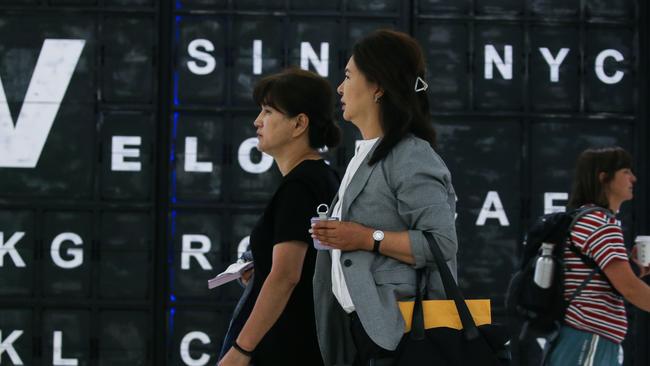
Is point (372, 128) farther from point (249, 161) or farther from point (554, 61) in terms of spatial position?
point (554, 61)

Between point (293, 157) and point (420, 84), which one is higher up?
point (420, 84)

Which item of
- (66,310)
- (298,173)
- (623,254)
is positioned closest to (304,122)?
(298,173)

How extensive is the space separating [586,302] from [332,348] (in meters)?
1.86

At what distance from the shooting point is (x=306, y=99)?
131 inches

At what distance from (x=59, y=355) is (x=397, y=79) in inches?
190

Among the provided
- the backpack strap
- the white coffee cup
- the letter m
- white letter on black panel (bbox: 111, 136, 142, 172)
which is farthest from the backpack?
the letter m

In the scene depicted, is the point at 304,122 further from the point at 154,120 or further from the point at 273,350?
the point at 154,120

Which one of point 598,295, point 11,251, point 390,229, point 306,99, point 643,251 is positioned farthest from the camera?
point 11,251

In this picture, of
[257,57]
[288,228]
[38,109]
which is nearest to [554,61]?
[257,57]

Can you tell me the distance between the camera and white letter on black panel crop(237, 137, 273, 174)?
23.1 ft

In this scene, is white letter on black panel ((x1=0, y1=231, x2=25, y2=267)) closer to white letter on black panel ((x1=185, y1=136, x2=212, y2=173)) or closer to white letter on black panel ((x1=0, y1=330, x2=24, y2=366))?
white letter on black panel ((x1=0, y1=330, x2=24, y2=366))

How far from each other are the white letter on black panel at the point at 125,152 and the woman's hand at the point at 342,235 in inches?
177

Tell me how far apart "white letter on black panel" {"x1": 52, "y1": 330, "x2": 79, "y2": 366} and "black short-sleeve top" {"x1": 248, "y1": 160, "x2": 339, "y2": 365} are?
4124 millimetres

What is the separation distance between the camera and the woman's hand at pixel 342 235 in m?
2.70
